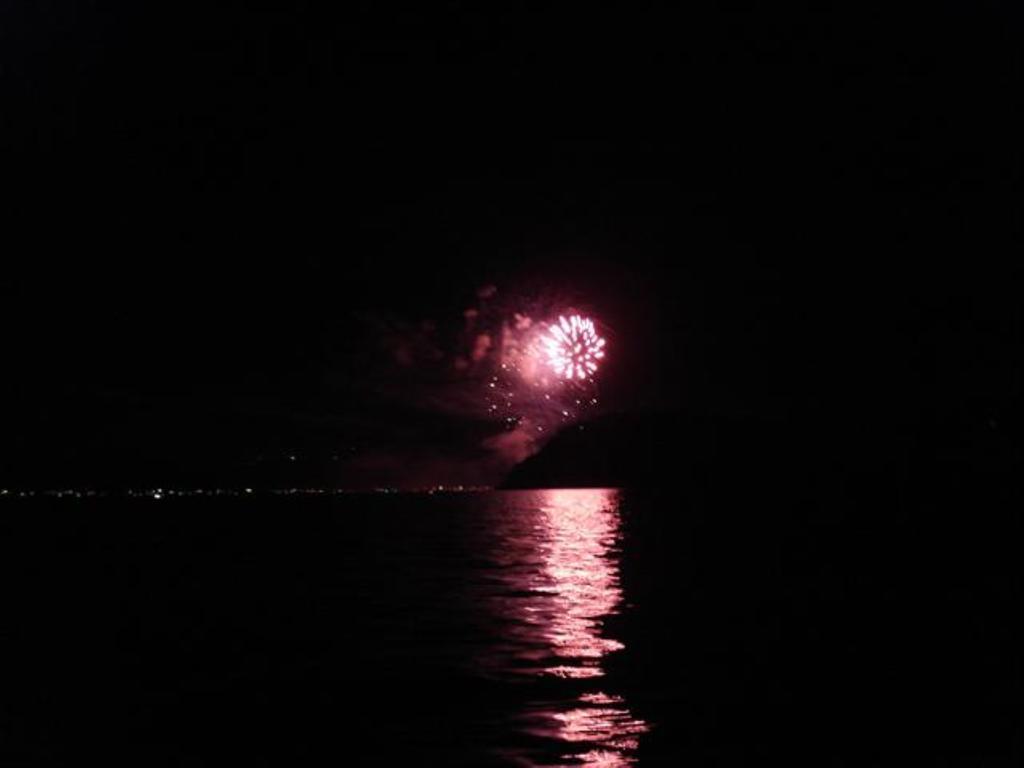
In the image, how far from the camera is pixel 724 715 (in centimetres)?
1828

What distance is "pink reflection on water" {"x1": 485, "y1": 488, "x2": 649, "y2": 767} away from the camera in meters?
16.7

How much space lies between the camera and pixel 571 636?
26.6 m

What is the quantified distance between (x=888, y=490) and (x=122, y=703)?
146m

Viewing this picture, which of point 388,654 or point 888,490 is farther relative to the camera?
point 888,490

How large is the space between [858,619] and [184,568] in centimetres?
3227

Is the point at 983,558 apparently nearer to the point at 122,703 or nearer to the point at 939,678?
the point at 939,678

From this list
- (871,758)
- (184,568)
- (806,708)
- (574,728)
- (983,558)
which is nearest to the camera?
(871,758)

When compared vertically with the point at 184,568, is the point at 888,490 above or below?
above

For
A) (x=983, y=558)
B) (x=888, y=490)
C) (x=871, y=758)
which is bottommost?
(x=871, y=758)

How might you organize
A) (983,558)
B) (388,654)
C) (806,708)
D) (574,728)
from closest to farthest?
(574,728) → (806,708) → (388,654) → (983,558)

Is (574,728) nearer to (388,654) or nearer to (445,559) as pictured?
(388,654)

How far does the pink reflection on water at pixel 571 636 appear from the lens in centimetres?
1670

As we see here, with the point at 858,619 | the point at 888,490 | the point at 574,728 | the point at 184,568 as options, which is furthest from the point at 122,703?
the point at 888,490

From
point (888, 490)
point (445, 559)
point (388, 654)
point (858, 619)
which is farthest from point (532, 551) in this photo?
point (888, 490)
